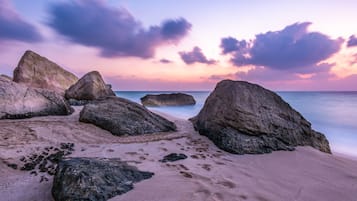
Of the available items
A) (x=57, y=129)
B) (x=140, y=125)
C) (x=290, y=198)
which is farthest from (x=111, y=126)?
(x=290, y=198)

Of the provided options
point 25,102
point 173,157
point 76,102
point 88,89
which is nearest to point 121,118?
point 173,157

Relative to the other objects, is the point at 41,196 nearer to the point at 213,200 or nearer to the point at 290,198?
the point at 213,200

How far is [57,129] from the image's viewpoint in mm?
5758

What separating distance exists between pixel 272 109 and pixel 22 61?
15645mm

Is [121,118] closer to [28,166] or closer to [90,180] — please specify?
[28,166]

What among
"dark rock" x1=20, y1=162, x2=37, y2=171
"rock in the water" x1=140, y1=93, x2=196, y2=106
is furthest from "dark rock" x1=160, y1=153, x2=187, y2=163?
"rock in the water" x1=140, y1=93, x2=196, y2=106

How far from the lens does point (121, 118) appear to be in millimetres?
6621

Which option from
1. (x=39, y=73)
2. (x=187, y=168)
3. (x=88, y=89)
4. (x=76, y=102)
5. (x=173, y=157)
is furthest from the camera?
(x=39, y=73)

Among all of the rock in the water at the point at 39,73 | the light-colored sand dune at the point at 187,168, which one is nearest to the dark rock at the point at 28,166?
the light-colored sand dune at the point at 187,168

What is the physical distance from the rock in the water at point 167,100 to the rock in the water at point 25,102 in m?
18.7

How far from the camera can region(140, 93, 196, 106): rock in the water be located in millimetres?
26797

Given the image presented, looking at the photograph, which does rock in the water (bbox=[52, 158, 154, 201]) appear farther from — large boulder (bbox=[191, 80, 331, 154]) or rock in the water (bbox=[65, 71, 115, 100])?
rock in the water (bbox=[65, 71, 115, 100])

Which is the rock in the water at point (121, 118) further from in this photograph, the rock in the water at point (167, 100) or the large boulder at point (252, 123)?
the rock in the water at point (167, 100)

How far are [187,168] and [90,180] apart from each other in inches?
63.0
